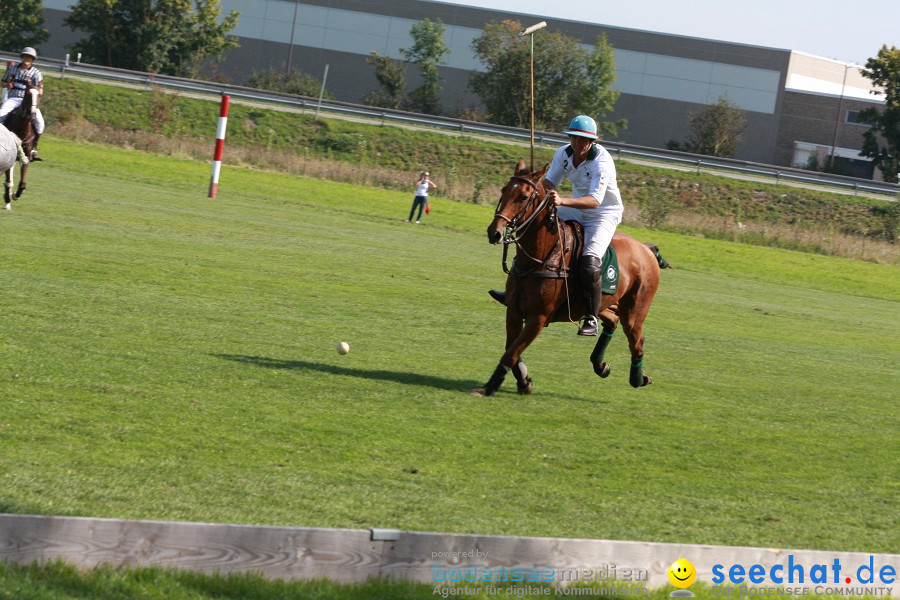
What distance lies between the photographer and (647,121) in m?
80.7

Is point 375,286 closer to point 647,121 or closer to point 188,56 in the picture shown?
point 188,56

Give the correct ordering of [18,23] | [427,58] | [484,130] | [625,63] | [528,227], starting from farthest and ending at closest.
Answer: [625,63] < [427,58] < [18,23] < [484,130] < [528,227]

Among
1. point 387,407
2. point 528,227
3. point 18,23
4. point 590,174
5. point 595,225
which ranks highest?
point 18,23

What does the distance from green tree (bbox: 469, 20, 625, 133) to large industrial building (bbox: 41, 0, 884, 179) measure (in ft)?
24.3

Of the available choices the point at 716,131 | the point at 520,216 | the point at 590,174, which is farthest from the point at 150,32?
the point at 520,216

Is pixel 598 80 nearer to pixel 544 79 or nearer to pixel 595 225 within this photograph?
pixel 544 79

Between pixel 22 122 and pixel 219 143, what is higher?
pixel 219 143

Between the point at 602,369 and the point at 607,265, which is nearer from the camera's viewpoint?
the point at 607,265

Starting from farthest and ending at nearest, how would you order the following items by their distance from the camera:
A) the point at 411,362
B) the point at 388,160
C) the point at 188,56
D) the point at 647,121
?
1. the point at 647,121
2. the point at 188,56
3. the point at 388,160
4. the point at 411,362

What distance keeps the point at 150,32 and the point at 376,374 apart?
61.1 m

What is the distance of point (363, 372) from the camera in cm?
1122

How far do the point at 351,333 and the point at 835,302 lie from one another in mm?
17979

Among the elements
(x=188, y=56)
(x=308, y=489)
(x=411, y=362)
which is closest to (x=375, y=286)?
(x=411, y=362)

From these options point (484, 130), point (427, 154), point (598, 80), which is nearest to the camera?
point (427, 154)
